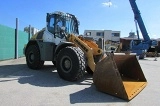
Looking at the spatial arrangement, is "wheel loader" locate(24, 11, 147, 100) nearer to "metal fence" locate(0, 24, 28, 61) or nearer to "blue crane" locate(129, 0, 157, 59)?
"metal fence" locate(0, 24, 28, 61)

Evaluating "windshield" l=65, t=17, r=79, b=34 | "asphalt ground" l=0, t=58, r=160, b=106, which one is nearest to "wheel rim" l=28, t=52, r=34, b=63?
"windshield" l=65, t=17, r=79, b=34

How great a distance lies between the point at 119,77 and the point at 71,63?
2.44 meters

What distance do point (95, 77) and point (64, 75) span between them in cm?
180

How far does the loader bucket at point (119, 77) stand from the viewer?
6524mm

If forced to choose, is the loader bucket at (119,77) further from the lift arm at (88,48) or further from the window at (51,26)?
the window at (51,26)

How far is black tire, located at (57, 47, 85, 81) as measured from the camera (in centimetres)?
829

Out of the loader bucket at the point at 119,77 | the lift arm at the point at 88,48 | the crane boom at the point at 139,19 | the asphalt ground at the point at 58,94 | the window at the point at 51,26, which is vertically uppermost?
the crane boom at the point at 139,19

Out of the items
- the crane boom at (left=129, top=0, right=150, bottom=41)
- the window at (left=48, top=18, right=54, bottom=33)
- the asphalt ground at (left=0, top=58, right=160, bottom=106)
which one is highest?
the crane boom at (left=129, top=0, right=150, bottom=41)

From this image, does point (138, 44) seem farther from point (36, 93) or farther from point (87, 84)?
point (36, 93)

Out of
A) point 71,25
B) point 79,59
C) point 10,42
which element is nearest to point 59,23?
point 71,25

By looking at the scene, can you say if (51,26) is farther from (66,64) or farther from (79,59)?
(79,59)

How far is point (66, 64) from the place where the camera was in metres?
8.84

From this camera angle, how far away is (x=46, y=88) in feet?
24.2

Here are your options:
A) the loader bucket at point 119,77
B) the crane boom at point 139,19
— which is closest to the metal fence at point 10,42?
the loader bucket at point 119,77
